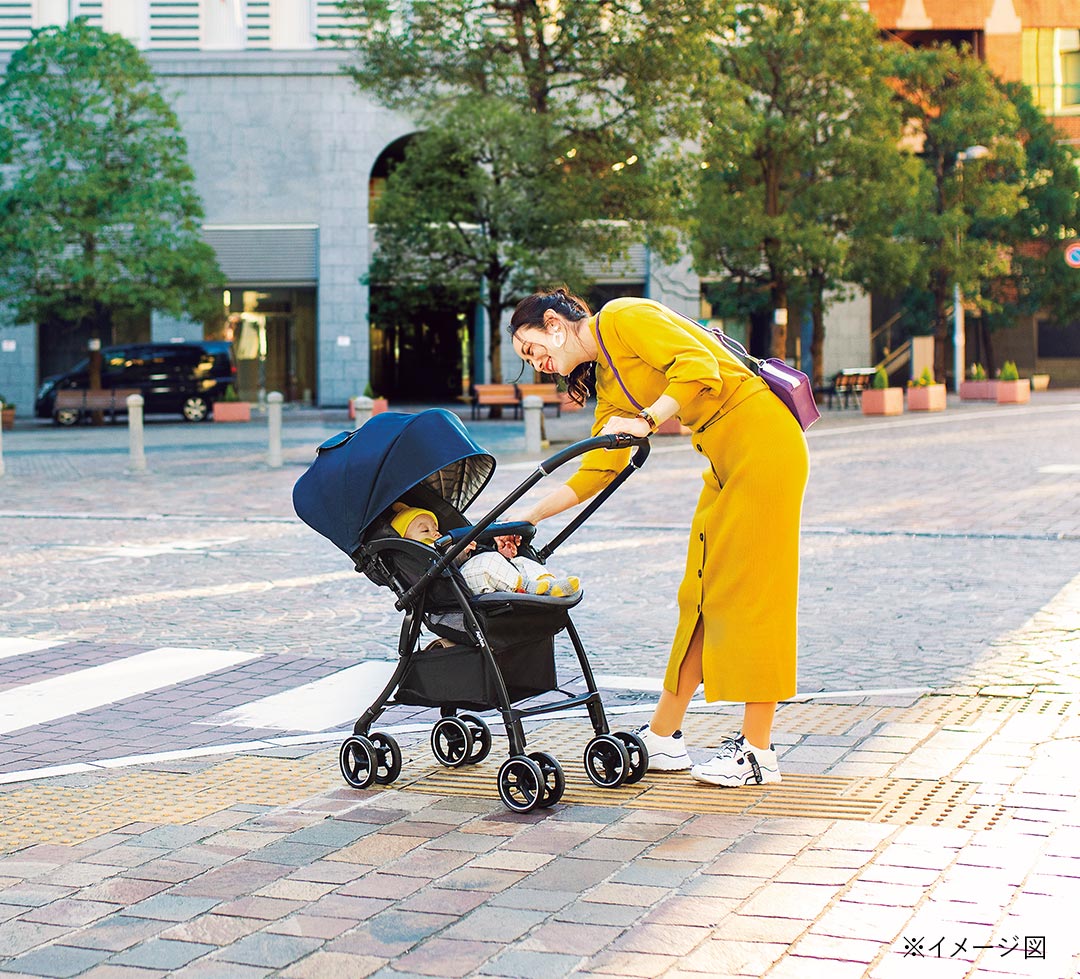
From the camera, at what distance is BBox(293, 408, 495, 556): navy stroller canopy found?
513cm

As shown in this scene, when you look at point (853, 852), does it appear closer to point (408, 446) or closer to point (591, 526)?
point (408, 446)

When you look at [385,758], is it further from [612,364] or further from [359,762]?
[612,364]

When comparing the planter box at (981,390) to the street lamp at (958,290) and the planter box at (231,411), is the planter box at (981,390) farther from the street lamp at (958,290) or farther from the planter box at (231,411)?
the planter box at (231,411)

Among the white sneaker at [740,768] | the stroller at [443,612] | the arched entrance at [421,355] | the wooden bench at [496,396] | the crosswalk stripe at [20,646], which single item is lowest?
the crosswalk stripe at [20,646]

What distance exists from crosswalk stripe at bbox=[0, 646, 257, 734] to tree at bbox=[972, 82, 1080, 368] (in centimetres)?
3763

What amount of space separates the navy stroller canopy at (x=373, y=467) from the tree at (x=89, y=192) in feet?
95.7

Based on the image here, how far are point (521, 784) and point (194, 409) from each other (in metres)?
32.1

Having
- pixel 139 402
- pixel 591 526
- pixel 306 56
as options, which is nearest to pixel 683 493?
pixel 591 526

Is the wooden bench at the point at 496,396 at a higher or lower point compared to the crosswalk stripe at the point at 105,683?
higher

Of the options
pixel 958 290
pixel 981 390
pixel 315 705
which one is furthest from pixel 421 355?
pixel 315 705

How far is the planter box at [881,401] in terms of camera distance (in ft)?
103

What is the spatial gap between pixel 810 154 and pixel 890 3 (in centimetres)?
1683

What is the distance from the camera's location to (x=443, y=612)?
5.15 metres

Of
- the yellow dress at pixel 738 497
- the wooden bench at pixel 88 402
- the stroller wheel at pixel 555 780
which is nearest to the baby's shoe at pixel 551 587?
the yellow dress at pixel 738 497
